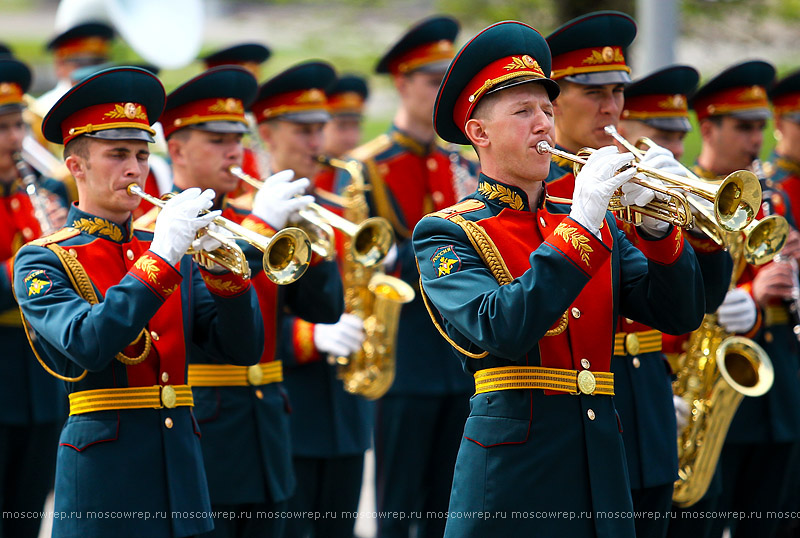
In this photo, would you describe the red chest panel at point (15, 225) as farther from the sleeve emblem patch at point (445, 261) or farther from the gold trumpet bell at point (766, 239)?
the gold trumpet bell at point (766, 239)

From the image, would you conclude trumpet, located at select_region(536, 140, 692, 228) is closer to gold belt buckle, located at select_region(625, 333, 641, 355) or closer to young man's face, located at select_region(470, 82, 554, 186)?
young man's face, located at select_region(470, 82, 554, 186)

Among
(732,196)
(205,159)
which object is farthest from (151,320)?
(732,196)

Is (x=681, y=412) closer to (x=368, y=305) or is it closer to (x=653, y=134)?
(x=653, y=134)

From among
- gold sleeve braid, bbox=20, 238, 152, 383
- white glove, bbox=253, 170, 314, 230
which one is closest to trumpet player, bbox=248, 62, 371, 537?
white glove, bbox=253, 170, 314, 230

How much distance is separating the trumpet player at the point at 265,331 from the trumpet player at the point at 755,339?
82.2 inches

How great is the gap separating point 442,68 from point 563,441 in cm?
379

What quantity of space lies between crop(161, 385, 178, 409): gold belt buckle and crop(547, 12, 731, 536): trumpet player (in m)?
1.58

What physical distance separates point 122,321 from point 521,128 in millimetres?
1424

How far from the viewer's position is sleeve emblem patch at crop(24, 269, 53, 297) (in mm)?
4078


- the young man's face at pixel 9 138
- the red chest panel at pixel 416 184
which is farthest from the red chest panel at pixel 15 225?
the red chest panel at pixel 416 184

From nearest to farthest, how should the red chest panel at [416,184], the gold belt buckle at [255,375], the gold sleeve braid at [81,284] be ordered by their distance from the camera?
1. the gold sleeve braid at [81,284]
2. the gold belt buckle at [255,375]
3. the red chest panel at [416,184]

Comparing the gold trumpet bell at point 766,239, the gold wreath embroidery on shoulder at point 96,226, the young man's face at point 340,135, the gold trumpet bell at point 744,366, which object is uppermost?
the young man's face at point 340,135

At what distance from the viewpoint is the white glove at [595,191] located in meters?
3.39

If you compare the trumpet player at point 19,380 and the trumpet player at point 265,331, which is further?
the trumpet player at point 19,380
